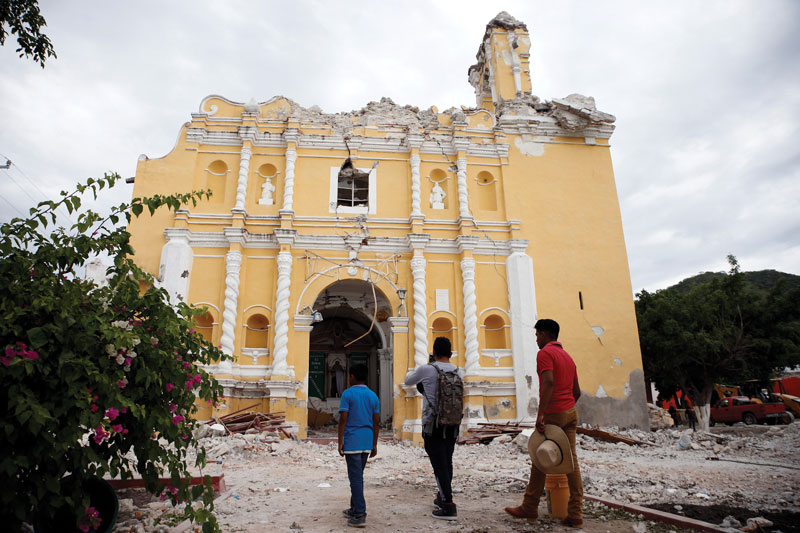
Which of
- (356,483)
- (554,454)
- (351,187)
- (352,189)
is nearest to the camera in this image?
(554,454)

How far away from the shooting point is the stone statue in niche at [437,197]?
13633mm

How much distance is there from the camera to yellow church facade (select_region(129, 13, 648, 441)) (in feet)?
39.1

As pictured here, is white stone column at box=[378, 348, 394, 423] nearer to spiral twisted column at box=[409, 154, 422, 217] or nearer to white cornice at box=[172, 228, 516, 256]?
white cornice at box=[172, 228, 516, 256]

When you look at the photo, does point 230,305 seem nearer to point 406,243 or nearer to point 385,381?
point 406,243

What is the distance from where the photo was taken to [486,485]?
598cm

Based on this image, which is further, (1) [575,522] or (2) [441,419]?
(2) [441,419]

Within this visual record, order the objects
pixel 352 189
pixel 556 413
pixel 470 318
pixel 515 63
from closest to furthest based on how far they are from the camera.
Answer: pixel 556 413
pixel 470 318
pixel 352 189
pixel 515 63

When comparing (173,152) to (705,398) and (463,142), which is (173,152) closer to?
(463,142)

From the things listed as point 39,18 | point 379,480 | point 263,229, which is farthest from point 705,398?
point 39,18

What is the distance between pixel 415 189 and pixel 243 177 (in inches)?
181

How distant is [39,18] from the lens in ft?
19.3

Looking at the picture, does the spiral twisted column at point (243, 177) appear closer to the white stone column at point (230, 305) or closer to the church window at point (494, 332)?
the white stone column at point (230, 305)

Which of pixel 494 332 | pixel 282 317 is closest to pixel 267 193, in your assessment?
pixel 282 317

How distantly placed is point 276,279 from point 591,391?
8.42 m
